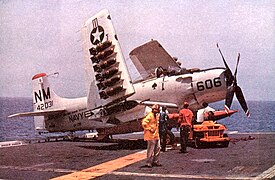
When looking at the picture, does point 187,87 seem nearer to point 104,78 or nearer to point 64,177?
point 104,78

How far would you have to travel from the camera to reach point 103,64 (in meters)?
15.9

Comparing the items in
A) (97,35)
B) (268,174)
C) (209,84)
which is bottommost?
(268,174)

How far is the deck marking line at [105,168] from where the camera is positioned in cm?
992

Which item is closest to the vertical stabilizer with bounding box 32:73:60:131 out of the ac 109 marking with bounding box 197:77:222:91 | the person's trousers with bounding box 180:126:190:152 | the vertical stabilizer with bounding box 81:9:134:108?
the vertical stabilizer with bounding box 81:9:134:108

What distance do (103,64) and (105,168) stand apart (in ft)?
19.2

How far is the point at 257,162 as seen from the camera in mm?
11094

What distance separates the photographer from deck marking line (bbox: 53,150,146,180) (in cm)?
992

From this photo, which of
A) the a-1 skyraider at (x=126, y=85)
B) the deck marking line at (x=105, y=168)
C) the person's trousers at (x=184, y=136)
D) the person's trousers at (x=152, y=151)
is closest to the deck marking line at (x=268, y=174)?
the person's trousers at (x=152, y=151)

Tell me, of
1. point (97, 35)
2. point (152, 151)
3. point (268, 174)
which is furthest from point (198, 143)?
point (97, 35)

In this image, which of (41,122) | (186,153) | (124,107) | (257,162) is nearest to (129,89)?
(124,107)

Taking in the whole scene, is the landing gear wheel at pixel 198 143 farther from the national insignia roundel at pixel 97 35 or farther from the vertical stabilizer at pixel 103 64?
the national insignia roundel at pixel 97 35

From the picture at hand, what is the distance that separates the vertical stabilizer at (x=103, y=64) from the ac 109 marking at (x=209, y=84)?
283 cm

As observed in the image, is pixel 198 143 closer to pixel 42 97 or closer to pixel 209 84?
pixel 209 84

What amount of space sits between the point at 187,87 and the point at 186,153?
12.3 feet
